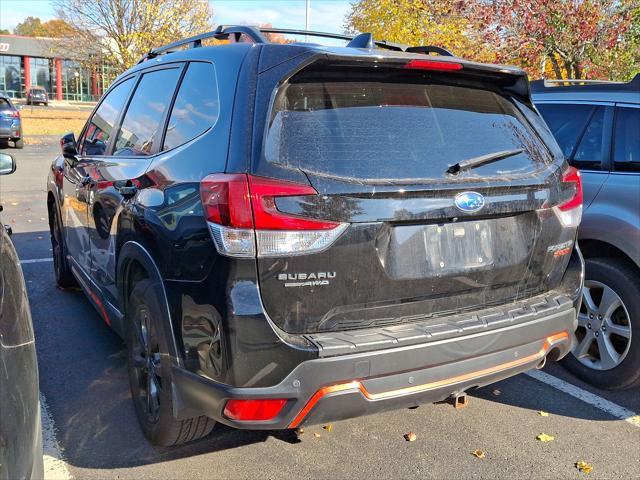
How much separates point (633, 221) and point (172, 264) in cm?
270

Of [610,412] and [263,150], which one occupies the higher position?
[263,150]

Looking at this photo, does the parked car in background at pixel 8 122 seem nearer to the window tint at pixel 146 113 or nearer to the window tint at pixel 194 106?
the window tint at pixel 146 113

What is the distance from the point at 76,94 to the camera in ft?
220

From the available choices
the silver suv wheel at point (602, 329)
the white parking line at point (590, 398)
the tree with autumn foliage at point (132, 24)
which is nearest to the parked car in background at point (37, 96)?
the tree with autumn foliage at point (132, 24)

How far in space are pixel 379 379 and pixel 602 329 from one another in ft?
7.18

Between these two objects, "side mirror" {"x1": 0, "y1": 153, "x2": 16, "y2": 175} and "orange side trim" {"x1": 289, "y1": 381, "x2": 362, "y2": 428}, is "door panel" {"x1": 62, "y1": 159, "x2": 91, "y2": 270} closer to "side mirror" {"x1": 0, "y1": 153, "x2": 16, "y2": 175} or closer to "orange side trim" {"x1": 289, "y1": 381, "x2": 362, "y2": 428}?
"side mirror" {"x1": 0, "y1": 153, "x2": 16, "y2": 175}

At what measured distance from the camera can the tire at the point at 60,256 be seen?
5.31m

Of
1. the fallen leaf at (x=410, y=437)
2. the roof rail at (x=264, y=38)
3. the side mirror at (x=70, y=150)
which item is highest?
the roof rail at (x=264, y=38)

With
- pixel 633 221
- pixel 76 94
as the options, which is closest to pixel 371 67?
pixel 633 221

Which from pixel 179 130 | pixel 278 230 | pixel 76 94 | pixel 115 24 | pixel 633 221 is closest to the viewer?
pixel 278 230

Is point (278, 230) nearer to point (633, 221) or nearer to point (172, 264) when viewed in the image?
point (172, 264)

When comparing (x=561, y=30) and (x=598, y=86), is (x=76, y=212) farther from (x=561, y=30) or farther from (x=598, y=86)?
(x=561, y=30)

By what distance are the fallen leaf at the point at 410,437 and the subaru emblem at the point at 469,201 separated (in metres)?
1.39

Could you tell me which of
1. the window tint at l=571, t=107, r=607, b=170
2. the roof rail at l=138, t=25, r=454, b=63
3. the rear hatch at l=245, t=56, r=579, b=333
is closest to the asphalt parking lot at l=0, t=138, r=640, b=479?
the rear hatch at l=245, t=56, r=579, b=333
